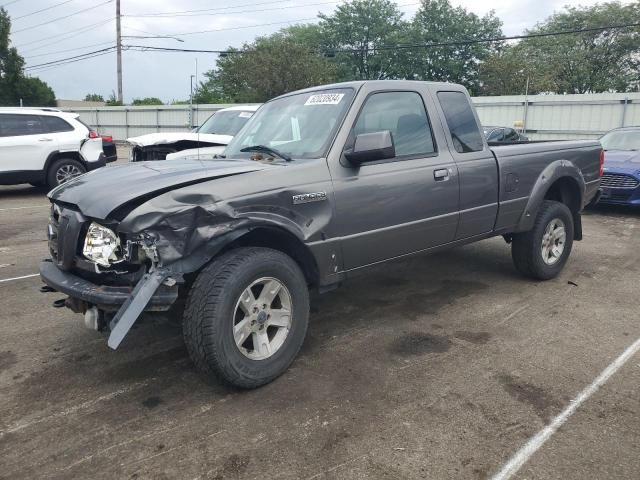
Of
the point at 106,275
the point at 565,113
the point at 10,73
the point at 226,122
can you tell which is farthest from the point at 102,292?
the point at 10,73

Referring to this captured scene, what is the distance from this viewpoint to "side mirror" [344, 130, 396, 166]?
352 cm

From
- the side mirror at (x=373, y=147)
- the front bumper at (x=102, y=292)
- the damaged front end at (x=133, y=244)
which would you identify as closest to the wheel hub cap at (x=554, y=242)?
the side mirror at (x=373, y=147)

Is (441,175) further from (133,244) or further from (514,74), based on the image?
(514,74)

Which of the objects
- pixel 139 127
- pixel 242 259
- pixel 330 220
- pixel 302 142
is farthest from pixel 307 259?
pixel 139 127

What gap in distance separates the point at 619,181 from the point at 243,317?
28.0 feet

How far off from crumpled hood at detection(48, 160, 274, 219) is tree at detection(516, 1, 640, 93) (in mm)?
44962

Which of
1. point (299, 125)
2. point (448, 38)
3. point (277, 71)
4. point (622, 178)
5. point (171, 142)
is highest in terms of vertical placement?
point (448, 38)

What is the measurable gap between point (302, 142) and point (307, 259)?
35.0 inches

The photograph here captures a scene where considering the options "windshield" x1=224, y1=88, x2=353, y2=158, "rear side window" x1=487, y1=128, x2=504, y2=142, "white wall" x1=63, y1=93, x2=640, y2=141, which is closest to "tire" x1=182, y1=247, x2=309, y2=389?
"windshield" x1=224, y1=88, x2=353, y2=158

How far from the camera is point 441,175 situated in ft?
14.0

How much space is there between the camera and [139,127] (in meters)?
30.5

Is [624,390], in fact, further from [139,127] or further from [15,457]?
[139,127]

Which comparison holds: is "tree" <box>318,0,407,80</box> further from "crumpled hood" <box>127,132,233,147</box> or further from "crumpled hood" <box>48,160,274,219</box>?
"crumpled hood" <box>48,160,274,219</box>

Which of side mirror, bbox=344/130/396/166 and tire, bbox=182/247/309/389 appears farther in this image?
side mirror, bbox=344/130/396/166
